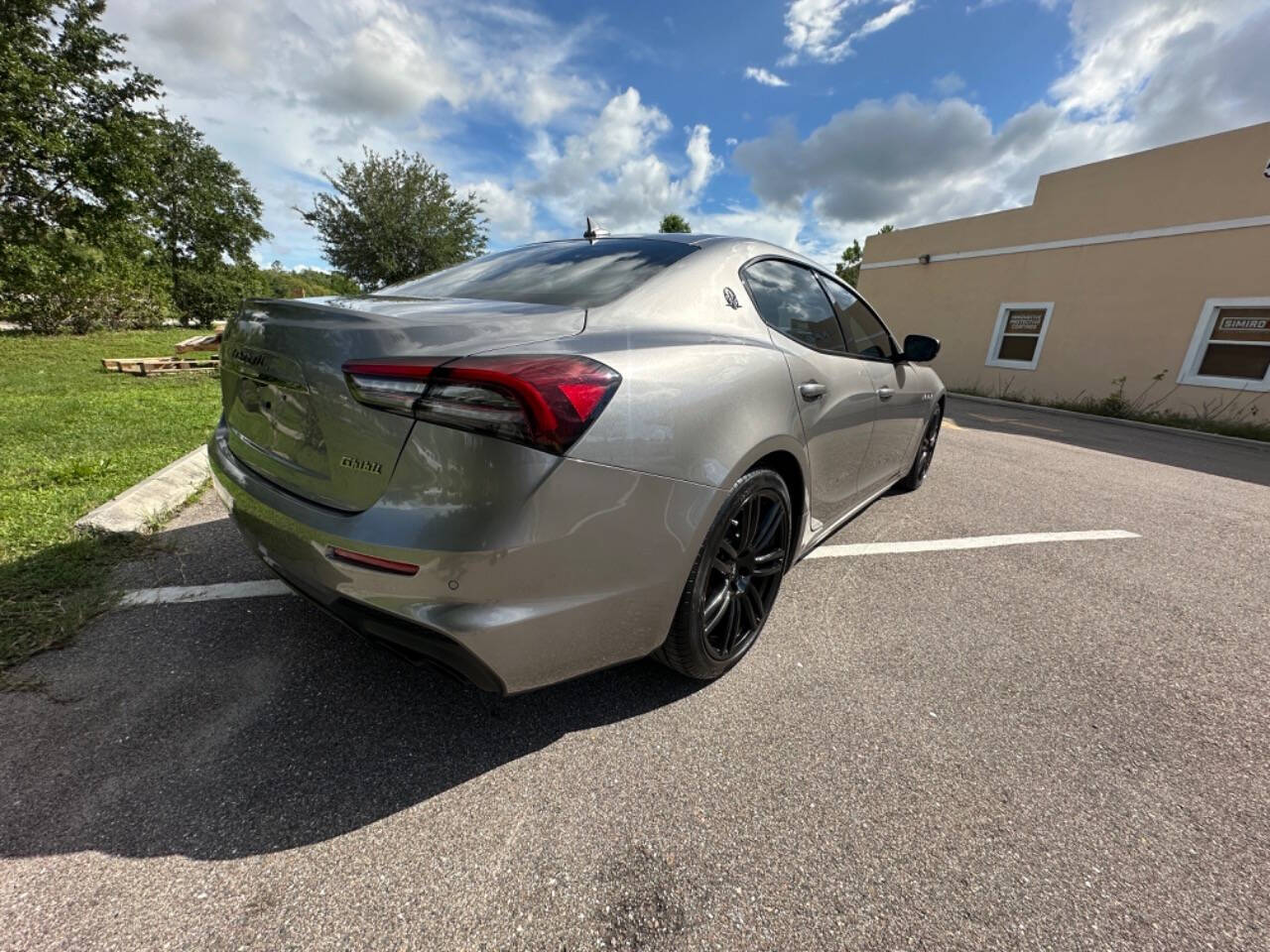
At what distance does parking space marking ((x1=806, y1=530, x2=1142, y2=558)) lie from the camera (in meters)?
3.39

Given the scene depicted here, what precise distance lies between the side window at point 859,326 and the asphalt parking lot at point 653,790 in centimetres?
144

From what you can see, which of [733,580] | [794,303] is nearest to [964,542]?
[794,303]

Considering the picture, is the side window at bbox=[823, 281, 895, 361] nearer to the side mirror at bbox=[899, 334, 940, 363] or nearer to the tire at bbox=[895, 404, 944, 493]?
the side mirror at bbox=[899, 334, 940, 363]

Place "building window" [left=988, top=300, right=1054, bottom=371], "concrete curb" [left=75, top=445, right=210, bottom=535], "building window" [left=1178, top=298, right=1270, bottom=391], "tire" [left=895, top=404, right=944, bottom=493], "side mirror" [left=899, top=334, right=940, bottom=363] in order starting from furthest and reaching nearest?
"building window" [left=988, top=300, right=1054, bottom=371] < "building window" [left=1178, top=298, right=1270, bottom=391] < "tire" [left=895, top=404, right=944, bottom=493] < "side mirror" [left=899, top=334, right=940, bottom=363] < "concrete curb" [left=75, top=445, right=210, bottom=535]

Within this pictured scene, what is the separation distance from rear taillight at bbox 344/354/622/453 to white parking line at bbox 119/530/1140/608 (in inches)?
52.8

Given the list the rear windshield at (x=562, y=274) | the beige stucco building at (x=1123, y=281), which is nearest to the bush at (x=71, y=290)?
the rear windshield at (x=562, y=274)

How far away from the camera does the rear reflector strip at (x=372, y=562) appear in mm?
1374

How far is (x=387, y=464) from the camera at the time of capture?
1.42 metres

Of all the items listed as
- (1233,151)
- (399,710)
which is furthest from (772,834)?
(1233,151)

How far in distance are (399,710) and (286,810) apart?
0.43 metres

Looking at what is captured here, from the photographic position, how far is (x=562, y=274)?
85.3 inches

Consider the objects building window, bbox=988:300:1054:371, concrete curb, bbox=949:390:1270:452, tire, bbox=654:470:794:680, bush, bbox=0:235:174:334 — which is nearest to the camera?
tire, bbox=654:470:794:680

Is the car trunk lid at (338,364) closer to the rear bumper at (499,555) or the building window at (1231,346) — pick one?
the rear bumper at (499,555)

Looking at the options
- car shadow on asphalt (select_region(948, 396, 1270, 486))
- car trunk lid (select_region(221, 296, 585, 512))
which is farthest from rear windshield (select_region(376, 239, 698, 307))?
car shadow on asphalt (select_region(948, 396, 1270, 486))
